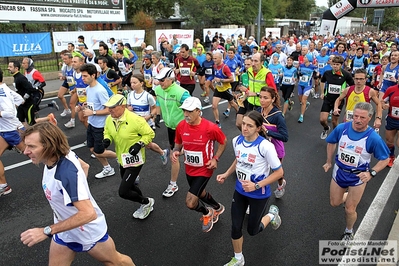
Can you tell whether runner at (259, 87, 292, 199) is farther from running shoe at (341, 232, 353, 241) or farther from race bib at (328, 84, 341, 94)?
race bib at (328, 84, 341, 94)

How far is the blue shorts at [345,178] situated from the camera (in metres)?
3.98

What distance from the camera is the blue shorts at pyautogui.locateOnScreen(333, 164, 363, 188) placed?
3.98 m

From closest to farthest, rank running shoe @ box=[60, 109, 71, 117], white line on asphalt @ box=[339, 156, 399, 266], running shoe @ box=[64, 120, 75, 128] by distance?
white line on asphalt @ box=[339, 156, 399, 266] → running shoe @ box=[64, 120, 75, 128] → running shoe @ box=[60, 109, 71, 117]

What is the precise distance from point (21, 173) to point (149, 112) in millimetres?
2610

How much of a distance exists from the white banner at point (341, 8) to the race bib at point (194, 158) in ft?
77.6

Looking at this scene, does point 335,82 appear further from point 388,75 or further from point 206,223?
point 206,223

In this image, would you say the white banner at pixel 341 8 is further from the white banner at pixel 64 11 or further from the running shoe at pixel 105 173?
the running shoe at pixel 105 173

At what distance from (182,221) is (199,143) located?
1.28 m

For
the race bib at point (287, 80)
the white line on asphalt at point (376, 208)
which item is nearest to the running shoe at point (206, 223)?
the white line on asphalt at point (376, 208)

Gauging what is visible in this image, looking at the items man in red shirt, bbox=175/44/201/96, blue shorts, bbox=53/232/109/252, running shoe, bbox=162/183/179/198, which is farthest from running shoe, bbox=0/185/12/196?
man in red shirt, bbox=175/44/201/96

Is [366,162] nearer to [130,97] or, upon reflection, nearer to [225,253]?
[225,253]

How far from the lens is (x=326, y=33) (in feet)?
85.5

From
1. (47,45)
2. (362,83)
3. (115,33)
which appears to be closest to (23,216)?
(362,83)

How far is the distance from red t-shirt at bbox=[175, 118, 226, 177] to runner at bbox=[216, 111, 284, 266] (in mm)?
480
